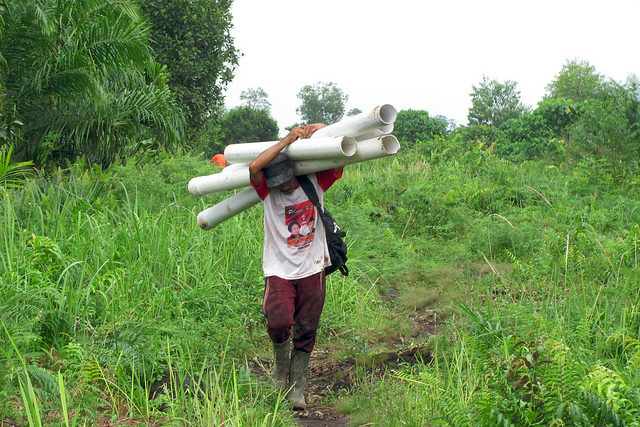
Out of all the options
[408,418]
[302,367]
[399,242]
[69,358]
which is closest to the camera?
[408,418]

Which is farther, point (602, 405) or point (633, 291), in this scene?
point (633, 291)

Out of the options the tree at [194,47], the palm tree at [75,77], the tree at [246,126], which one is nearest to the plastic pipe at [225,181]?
the palm tree at [75,77]

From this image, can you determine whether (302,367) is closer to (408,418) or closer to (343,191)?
(408,418)

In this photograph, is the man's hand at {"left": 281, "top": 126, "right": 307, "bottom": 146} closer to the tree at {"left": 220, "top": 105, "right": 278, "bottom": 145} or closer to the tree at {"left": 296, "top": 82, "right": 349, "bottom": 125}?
the tree at {"left": 220, "top": 105, "right": 278, "bottom": 145}

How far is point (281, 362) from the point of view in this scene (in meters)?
3.63

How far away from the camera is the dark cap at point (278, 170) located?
3.17 m

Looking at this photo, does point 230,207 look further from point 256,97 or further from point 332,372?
point 256,97

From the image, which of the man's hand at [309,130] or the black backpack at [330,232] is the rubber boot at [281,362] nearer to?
the black backpack at [330,232]

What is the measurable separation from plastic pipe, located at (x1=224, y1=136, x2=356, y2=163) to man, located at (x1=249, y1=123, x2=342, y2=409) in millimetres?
152

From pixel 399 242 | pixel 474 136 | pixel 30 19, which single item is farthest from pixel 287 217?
pixel 474 136

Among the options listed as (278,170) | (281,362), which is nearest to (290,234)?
(278,170)

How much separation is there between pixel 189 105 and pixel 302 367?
1345 centimetres

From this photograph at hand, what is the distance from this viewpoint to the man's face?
3377 mm

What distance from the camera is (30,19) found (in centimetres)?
733
